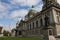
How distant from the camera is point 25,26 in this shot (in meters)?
62.3

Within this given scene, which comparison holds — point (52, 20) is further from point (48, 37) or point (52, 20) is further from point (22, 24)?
point (22, 24)

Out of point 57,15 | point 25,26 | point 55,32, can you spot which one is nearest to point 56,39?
point 55,32

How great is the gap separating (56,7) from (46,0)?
6.42m

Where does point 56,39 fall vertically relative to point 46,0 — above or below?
below

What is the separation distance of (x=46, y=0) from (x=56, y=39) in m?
25.1

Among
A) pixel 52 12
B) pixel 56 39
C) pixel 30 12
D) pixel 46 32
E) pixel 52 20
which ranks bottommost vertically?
pixel 56 39

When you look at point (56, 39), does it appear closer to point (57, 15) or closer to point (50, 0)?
point (57, 15)

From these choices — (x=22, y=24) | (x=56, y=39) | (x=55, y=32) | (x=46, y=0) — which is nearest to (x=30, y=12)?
(x=22, y=24)

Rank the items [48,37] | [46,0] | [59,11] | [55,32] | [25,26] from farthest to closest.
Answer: [25,26]
[46,0]
[59,11]
[55,32]
[48,37]

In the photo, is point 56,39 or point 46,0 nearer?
point 56,39

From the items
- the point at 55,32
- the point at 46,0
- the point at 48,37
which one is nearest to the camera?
the point at 48,37

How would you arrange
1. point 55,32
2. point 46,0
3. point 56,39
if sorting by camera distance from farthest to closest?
point 46,0
point 55,32
point 56,39

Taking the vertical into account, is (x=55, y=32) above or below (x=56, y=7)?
below

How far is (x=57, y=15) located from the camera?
121 feet
